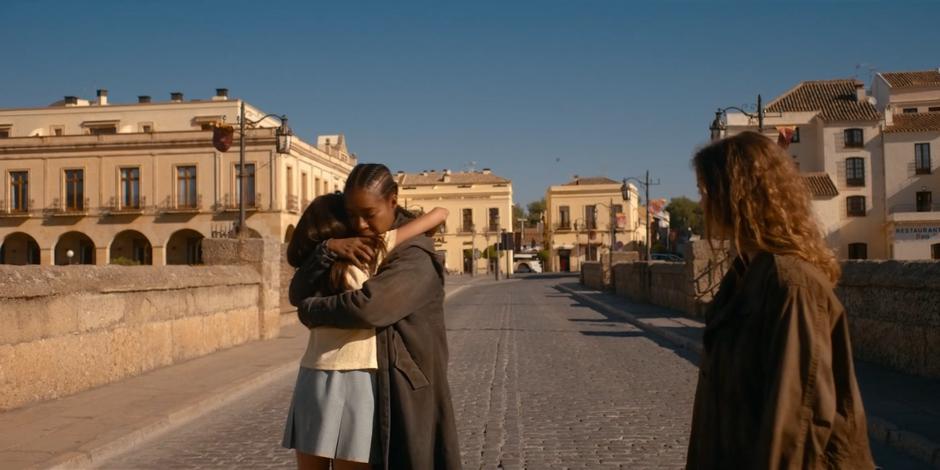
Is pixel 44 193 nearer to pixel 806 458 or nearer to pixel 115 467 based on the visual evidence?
pixel 115 467

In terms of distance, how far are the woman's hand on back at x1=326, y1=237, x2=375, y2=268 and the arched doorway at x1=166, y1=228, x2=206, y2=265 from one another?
52.5 m

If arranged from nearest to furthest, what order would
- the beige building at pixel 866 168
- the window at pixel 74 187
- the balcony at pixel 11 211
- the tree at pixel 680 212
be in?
the balcony at pixel 11 211
the window at pixel 74 187
the beige building at pixel 866 168
the tree at pixel 680 212

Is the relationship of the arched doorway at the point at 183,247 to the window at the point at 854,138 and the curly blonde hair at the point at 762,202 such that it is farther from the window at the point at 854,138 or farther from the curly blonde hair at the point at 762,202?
the curly blonde hair at the point at 762,202

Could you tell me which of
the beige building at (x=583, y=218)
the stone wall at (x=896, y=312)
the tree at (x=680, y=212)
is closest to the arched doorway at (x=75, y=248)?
the beige building at (x=583, y=218)

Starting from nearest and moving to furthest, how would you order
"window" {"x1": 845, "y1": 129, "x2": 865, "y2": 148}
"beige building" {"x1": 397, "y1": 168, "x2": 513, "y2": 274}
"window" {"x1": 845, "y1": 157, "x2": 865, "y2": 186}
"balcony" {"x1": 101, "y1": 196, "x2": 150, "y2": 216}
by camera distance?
"balcony" {"x1": 101, "y1": 196, "x2": 150, "y2": 216} < "window" {"x1": 845, "y1": 129, "x2": 865, "y2": 148} < "window" {"x1": 845, "y1": 157, "x2": 865, "y2": 186} < "beige building" {"x1": 397, "y1": 168, "x2": 513, "y2": 274}

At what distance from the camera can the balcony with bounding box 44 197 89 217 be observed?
169 ft

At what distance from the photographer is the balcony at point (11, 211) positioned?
168 ft

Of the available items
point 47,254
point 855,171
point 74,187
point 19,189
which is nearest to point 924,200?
point 855,171

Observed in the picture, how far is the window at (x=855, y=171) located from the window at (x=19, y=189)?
5100 cm

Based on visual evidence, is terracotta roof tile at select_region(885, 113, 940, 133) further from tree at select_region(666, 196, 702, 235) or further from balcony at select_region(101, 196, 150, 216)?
tree at select_region(666, 196, 702, 235)

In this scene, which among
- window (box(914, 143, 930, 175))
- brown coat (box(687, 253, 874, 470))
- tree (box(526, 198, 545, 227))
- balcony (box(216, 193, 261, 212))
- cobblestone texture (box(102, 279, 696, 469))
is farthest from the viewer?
tree (box(526, 198, 545, 227))

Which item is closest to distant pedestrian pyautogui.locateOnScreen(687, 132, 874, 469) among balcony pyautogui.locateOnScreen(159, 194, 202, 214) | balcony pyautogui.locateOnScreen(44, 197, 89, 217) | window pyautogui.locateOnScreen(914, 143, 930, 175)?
balcony pyautogui.locateOnScreen(159, 194, 202, 214)

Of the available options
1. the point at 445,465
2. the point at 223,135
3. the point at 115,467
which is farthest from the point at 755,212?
the point at 223,135

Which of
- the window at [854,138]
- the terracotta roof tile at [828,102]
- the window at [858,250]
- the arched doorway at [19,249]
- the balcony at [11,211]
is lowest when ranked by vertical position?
the window at [858,250]
